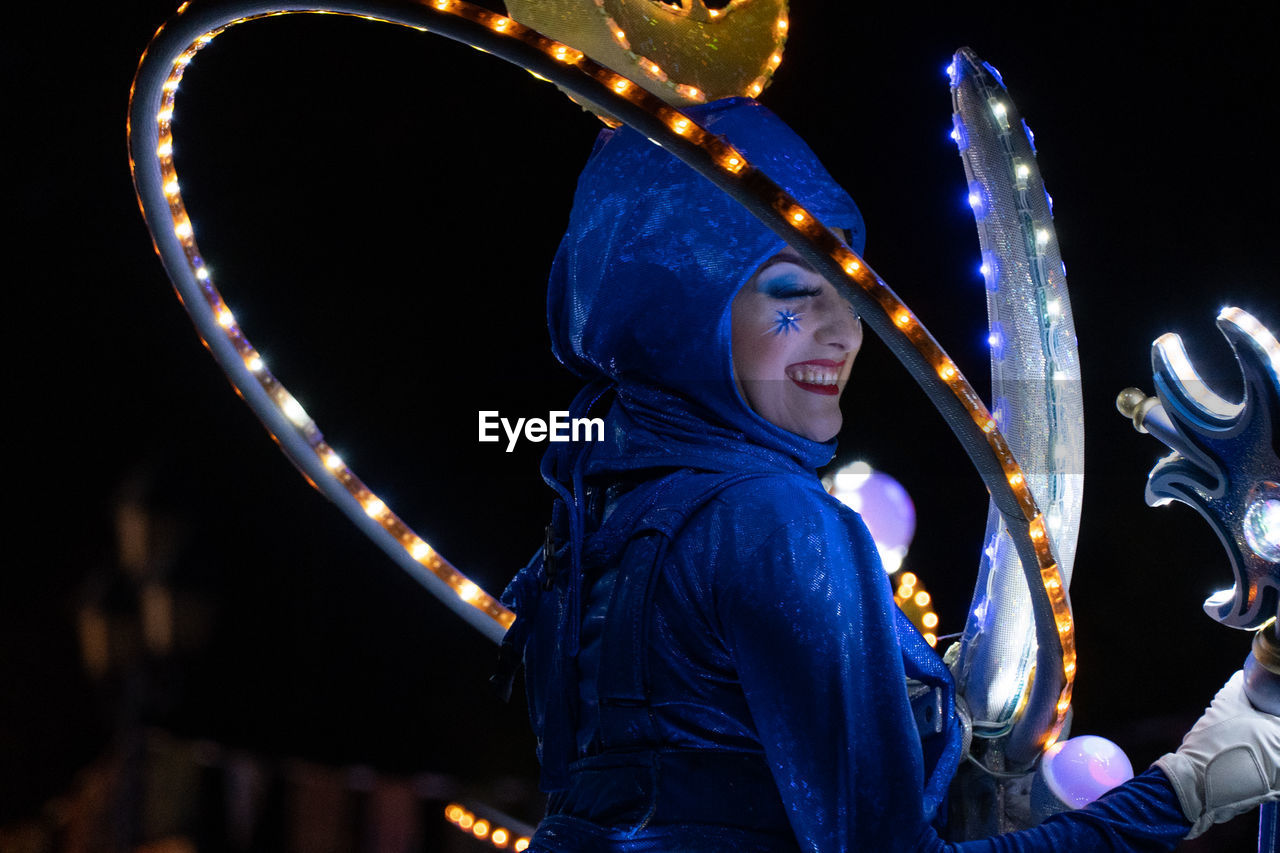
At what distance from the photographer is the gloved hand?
65.4 inches

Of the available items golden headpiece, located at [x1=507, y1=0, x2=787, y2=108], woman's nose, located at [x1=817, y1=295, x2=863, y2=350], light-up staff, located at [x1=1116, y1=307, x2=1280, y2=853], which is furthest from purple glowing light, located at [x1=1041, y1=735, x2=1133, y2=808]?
golden headpiece, located at [x1=507, y1=0, x2=787, y2=108]

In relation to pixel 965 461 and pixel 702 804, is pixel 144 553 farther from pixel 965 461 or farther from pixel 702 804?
pixel 702 804

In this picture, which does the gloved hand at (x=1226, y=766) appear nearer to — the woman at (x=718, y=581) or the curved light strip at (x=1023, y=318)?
the woman at (x=718, y=581)

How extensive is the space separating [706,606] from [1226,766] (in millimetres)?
762

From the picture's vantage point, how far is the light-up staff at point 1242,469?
1.65 metres

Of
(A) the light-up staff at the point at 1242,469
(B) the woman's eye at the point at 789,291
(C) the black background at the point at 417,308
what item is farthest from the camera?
(C) the black background at the point at 417,308

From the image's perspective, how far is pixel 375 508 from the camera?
114 inches

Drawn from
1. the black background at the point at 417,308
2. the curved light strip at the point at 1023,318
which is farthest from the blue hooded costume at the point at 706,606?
the black background at the point at 417,308

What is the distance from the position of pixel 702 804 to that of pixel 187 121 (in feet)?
10.4

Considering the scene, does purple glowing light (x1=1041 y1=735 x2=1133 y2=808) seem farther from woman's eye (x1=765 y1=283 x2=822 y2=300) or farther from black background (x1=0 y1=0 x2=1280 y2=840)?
black background (x1=0 y1=0 x2=1280 y2=840)

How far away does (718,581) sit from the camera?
5.47 feet

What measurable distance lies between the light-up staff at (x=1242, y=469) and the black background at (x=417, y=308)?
1434mm

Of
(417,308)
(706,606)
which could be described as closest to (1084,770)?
(706,606)

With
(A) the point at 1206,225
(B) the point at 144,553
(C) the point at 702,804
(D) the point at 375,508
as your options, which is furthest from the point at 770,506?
(B) the point at 144,553
